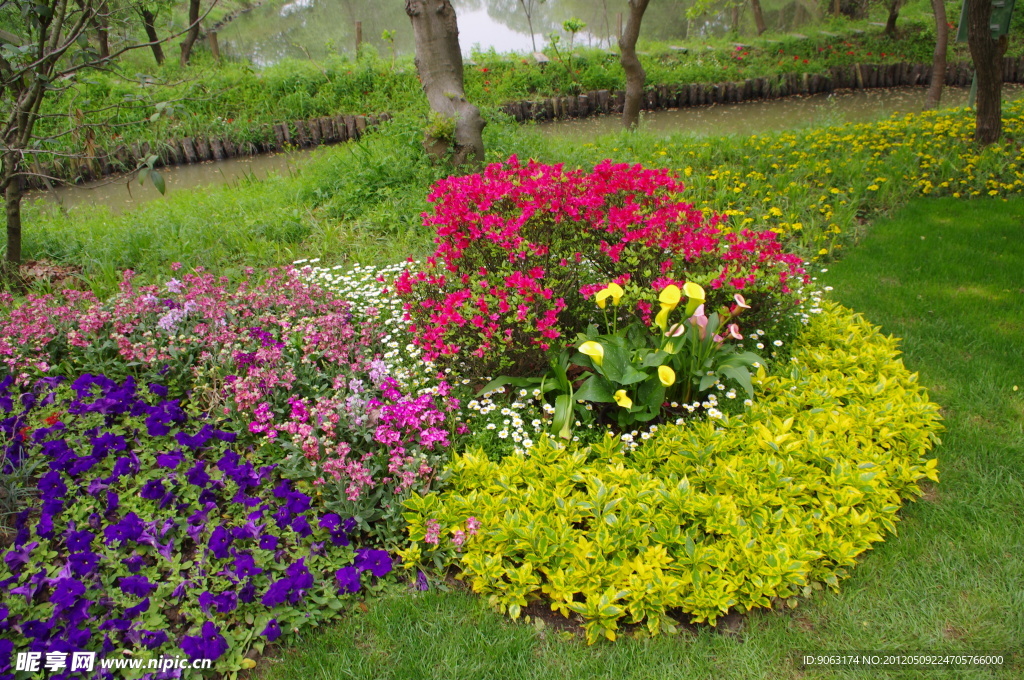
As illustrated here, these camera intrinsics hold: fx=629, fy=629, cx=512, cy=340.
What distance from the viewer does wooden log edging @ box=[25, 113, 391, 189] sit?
11.4m

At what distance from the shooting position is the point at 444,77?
679 cm

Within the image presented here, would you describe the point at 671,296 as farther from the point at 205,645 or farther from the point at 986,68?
the point at 986,68

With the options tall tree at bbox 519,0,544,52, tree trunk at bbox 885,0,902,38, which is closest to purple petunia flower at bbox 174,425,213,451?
tall tree at bbox 519,0,544,52

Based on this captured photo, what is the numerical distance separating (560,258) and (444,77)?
409 cm

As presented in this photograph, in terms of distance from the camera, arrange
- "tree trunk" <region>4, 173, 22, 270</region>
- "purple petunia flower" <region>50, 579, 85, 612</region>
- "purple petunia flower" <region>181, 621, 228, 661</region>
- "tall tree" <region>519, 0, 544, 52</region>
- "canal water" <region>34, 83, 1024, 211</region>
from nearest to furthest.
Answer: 1. "purple petunia flower" <region>181, 621, 228, 661</region>
2. "purple petunia flower" <region>50, 579, 85, 612</region>
3. "tree trunk" <region>4, 173, 22, 270</region>
4. "canal water" <region>34, 83, 1024, 211</region>
5. "tall tree" <region>519, 0, 544, 52</region>

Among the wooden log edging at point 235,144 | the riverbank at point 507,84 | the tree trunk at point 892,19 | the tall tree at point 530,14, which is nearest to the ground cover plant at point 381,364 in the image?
the wooden log edging at point 235,144

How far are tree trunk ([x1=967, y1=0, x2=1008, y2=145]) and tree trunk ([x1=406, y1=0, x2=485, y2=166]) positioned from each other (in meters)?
5.21

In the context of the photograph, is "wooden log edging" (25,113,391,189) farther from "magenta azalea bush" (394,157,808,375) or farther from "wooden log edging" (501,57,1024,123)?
"magenta azalea bush" (394,157,808,375)

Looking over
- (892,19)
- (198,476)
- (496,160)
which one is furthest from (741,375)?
(892,19)

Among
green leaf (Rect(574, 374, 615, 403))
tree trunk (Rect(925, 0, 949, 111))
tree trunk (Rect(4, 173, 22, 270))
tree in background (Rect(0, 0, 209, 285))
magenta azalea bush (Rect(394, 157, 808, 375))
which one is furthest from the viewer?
tree trunk (Rect(925, 0, 949, 111))

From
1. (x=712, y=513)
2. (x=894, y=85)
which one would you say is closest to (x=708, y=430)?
(x=712, y=513)

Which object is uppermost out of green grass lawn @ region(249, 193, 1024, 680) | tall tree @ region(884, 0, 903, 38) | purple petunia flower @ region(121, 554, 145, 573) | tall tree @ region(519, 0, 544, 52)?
tall tree @ region(519, 0, 544, 52)

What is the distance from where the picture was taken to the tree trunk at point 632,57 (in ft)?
29.5

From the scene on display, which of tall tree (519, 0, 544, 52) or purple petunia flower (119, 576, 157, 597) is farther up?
tall tree (519, 0, 544, 52)
